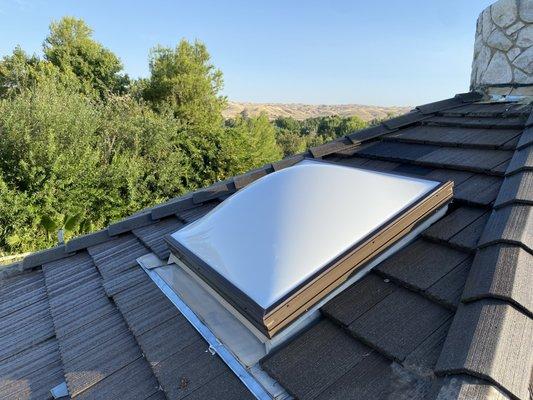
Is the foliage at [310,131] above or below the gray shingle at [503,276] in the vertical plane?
below

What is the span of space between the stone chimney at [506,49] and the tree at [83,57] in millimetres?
21639

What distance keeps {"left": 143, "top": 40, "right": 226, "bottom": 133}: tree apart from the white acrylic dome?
54.8 feet

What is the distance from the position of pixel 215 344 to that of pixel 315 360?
0.47 m

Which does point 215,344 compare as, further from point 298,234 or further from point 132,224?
point 132,224

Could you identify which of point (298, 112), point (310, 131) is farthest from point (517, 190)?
point (298, 112)

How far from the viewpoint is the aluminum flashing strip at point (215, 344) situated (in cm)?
125

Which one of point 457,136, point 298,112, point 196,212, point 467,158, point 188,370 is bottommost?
point 188,370

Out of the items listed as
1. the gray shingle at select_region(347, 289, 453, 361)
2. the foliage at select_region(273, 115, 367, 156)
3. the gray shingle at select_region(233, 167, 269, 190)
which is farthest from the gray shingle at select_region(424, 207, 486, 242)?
the foliage at select_region(273, 115, 367, 156)

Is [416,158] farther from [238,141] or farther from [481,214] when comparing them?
[238,141]

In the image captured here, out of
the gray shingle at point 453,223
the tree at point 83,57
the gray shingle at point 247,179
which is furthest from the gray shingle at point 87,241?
the tree at point 83,57

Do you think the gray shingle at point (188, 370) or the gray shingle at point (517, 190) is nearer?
the gray shingle at point (188, 370)

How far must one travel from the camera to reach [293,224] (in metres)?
1.53

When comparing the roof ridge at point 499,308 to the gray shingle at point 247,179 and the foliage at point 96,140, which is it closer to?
the gray shingle at point 247,179

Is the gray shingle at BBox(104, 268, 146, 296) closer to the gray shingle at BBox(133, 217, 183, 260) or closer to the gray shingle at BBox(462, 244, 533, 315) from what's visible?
the gray shingle at BBox(133, 217, 183, 260)
